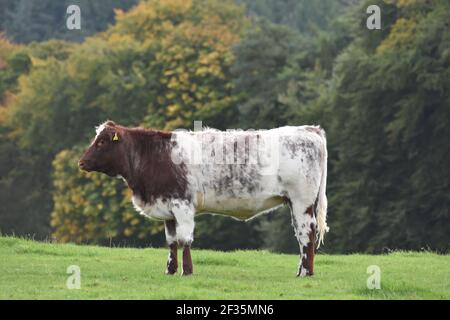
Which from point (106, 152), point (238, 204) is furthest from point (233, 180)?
point (106, 152)

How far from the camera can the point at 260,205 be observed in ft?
68.9

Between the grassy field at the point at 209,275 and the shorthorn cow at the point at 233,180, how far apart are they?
2.72 ft

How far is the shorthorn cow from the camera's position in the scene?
20.8 metres

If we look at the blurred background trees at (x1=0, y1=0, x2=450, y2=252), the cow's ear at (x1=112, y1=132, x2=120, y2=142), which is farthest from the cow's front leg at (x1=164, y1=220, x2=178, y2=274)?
the blurred background trees at (x1=0, y1=0, x2=450, y2=252)

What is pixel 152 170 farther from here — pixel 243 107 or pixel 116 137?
pixel 243 107

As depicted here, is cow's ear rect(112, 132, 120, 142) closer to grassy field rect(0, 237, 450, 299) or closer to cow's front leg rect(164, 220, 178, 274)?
cow's front leg rect(164, 220, 178, 274)

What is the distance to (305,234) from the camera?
20.8 m

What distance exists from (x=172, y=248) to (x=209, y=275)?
2.47 feet

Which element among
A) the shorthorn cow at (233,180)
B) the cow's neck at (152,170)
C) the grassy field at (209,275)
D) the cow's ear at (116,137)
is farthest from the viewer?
the cow's ear at (116,137)

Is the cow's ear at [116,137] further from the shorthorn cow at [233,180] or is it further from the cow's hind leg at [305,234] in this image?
the cow's hind leg at [305,234]

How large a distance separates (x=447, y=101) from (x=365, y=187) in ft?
17.4

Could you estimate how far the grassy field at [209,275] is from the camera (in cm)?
1831

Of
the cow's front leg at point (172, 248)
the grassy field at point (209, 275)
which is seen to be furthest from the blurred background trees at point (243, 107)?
the cow's front leg at point (172, 248)
